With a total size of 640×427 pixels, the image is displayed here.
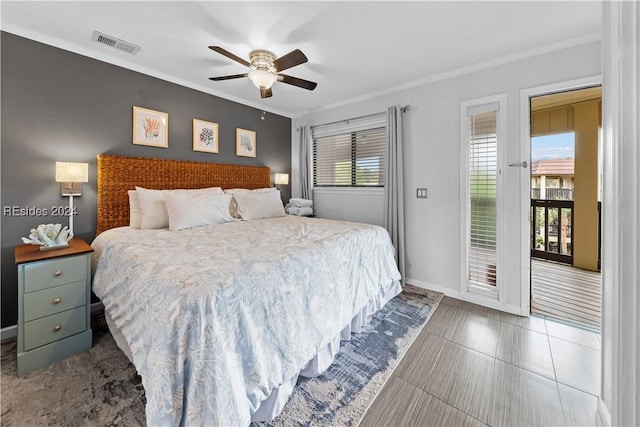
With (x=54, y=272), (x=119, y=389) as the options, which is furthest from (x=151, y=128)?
(x=119, y=389)

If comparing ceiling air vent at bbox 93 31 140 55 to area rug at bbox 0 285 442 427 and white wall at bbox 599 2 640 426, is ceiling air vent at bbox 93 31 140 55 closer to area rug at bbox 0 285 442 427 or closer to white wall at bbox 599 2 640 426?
area rug at bbox 0 285 442 427

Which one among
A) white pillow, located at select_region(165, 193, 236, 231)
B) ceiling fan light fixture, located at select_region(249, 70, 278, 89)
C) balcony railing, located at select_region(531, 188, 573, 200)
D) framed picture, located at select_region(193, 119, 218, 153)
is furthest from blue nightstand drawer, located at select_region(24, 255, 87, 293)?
balcony railing, located at select_region(531, 188, 573, 200)

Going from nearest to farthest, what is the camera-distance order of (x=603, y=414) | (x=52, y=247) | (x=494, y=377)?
(x=603, y=414) < (x=494, y=377) < (x=52, y=247)

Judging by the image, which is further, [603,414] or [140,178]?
[140,178]

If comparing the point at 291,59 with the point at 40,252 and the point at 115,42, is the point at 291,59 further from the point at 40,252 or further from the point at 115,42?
the point at 40,252

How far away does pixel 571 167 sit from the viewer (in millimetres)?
4145

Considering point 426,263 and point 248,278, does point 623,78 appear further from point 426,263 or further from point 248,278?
point 426,263

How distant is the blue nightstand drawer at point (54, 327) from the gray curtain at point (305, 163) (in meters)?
3.11

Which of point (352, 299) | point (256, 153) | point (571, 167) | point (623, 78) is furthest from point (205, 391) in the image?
point (571, 167)

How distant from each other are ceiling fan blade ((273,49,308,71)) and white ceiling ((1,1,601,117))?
0.24m

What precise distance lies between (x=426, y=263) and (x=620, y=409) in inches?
106

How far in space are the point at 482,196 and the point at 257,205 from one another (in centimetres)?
263

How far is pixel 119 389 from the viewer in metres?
1.62

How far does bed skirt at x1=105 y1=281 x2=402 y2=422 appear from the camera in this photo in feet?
4.56
